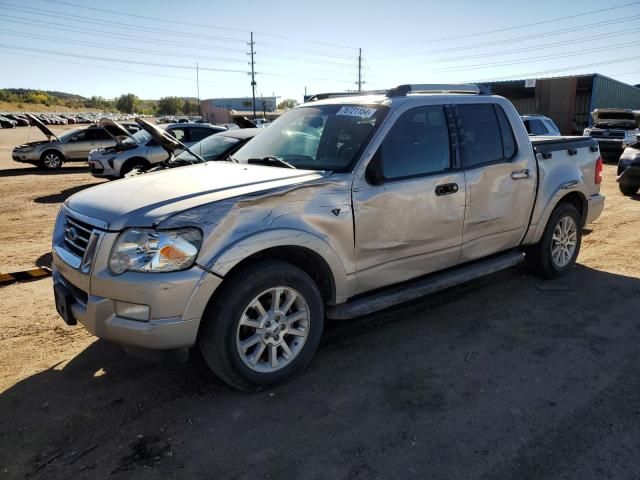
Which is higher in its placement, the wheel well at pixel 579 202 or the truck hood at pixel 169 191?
the truck hood at pixel 169 191

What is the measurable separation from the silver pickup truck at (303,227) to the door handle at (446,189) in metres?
0.01

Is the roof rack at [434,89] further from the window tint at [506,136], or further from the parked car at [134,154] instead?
the parked car at [134,154]

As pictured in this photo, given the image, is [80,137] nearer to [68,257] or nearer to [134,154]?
[134,154]

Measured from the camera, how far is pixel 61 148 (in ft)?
58.1

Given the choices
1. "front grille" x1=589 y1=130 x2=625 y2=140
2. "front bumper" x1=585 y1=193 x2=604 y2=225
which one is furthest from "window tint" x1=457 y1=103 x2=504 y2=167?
"front grille" x1=589 y1=130 x2=625 y2=140

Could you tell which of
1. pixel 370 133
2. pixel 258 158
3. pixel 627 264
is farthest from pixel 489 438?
pixel 627 264

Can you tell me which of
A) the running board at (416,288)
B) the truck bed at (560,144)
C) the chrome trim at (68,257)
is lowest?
the running board at (416,288)

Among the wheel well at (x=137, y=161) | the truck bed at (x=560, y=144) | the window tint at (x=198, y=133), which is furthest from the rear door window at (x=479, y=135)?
the wheel well at (x=137, y=161)

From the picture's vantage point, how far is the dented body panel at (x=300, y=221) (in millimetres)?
2834

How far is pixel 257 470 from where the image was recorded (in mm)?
2533

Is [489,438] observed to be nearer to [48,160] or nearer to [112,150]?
[112,150]

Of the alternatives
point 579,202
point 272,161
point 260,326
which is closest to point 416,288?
point 260,326

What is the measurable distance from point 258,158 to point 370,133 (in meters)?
0.99

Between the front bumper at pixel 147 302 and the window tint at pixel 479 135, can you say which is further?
the window tint at pixel 479 135
